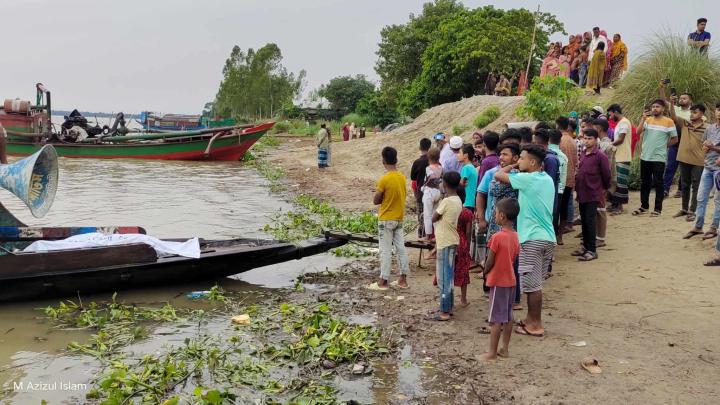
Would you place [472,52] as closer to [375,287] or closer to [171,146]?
[171,146]

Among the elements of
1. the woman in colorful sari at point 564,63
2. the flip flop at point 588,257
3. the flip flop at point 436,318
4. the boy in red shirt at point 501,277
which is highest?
the woman in colorful sari at point 564,63

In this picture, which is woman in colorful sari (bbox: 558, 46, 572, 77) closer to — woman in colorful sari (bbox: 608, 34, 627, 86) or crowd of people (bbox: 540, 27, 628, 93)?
crowd of people (bbox: 540, 27, 628, 93)

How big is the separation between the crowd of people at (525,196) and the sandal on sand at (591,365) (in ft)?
2.10

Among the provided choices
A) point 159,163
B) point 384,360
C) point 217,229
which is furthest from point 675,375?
point 159,163

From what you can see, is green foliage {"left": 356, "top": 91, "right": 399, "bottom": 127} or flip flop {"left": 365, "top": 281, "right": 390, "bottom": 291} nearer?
flip flop {"left": 365, "top": 281, "right": 390, "bottom": 291}

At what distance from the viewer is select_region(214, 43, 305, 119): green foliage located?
57.2 metres

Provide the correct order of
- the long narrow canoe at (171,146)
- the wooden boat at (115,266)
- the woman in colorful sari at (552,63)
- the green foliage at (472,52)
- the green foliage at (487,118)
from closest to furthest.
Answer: the wooden boat at (115,266)
the woman in colorful sari at (552,63)
the green foliage at (487,118)
the long narrow canoe at (171,146)
the green foliage at (472,52)

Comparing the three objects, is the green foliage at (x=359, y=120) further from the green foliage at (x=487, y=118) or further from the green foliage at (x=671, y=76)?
the green foliage at (x=671, y=76)

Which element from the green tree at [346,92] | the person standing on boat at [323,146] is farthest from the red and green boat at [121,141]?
the green tree at [346,92]

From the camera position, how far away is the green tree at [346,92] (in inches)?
2233

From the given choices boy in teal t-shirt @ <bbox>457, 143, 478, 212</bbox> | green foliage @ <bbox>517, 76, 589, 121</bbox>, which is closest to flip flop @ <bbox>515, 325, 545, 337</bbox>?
boy in teal t-shirt @ <bbox>457, 143, 478, 212</bbox>

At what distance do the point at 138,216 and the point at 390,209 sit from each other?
8.29m

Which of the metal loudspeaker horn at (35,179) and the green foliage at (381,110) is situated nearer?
the metal loudspeaker horn at (35,179)

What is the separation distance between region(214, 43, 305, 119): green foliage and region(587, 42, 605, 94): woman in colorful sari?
4023 centimetres
